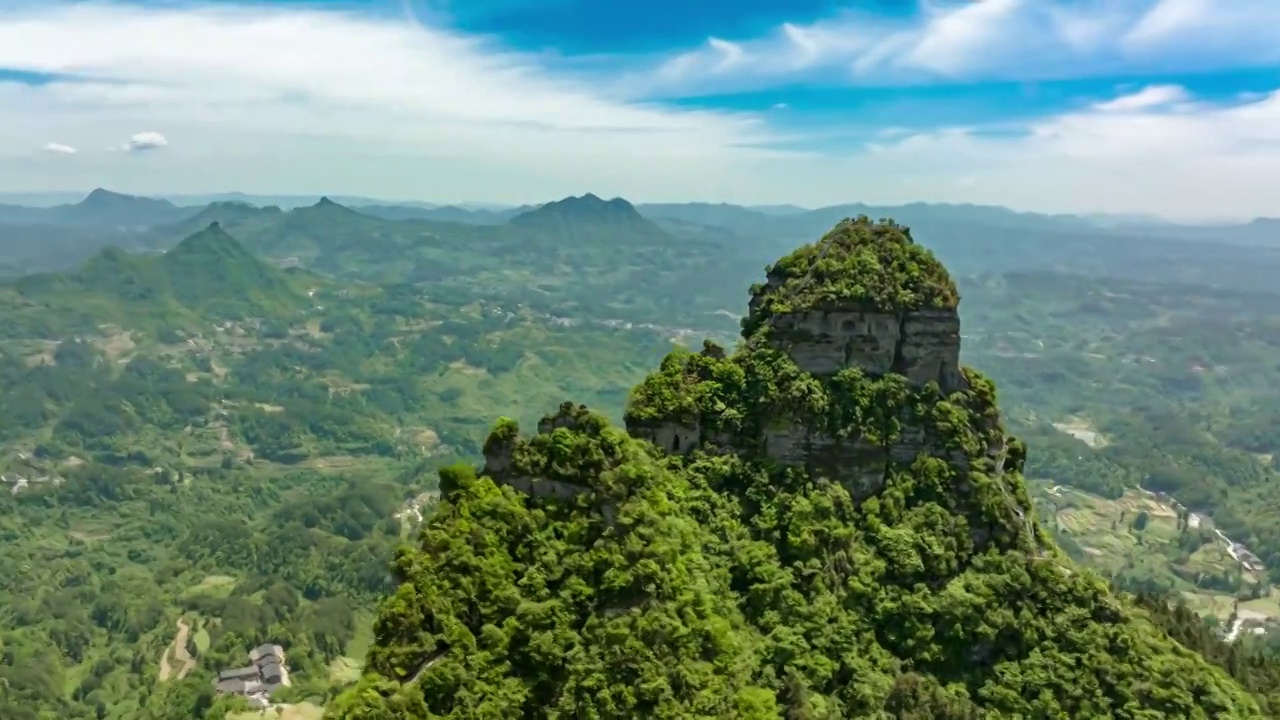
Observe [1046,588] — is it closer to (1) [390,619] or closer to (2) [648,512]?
(2) [648,512]

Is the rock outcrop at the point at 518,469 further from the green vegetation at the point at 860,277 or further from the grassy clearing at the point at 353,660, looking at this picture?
the grassy clearing at the point at 353,660

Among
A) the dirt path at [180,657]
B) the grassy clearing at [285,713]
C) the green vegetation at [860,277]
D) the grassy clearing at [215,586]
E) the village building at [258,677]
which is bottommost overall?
the grassy clearing at [215,586]

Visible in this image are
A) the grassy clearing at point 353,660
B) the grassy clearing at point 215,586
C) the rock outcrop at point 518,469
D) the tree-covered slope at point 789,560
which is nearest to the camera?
the tree-covered slope at point 789,560

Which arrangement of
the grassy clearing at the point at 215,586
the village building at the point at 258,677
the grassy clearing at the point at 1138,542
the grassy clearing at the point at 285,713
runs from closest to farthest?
the grassy clearing at the point at 285,713 → the village building at the point at 258,677 → the grassy clearing at the point at 215,586 → the grassy clearing at the point at 1138,542

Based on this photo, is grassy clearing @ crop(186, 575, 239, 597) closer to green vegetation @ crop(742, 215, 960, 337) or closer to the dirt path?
the dirt path

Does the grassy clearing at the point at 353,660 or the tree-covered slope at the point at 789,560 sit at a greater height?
the tree-covered slope at the point at 789,560

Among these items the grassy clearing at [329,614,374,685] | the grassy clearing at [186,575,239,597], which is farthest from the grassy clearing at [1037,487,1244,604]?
the grassy clearing at [186,575,239,597]

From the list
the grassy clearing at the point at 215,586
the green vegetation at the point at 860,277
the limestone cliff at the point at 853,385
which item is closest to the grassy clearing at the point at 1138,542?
the limestone cliff at the point at 853,385

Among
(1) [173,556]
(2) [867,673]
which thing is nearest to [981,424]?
(2) [867,673]
